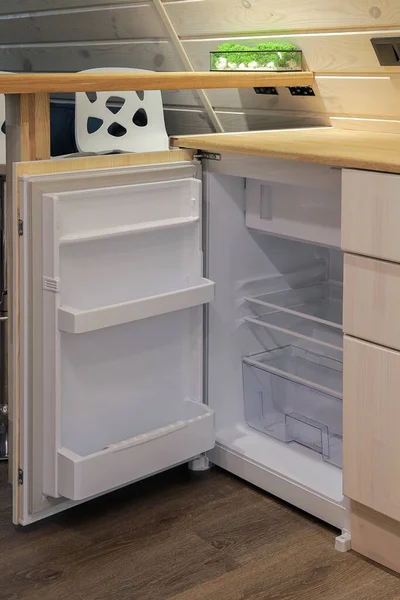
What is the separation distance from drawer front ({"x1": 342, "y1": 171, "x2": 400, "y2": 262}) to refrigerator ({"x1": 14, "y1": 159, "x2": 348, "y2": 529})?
165 millimetres

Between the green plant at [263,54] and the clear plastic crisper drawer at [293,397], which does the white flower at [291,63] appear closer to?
the green plant at [263,54]

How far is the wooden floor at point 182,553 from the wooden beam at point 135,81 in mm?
1024

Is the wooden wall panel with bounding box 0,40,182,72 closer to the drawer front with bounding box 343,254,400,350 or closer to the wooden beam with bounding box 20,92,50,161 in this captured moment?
the wooden beam with bounding box 20,92,50,161

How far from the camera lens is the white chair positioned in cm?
271

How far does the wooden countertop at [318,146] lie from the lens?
1.72m

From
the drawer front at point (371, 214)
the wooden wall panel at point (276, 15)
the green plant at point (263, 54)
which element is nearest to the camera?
the drawer front at point (371, 214)

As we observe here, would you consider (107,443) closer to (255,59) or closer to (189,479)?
(189,479)

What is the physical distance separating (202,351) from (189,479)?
351 millimetres

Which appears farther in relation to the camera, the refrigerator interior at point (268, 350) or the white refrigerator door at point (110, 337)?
the refrigerator interior at point (268, 350)

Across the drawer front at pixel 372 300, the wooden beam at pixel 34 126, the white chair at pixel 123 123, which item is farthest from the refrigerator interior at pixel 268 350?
the white chair at pixel 123 123

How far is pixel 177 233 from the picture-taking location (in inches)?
83.7

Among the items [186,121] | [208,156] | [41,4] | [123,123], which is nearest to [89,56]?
[41,4]

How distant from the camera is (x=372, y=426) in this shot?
5.84 feet

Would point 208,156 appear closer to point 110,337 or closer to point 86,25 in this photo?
point 110,337
